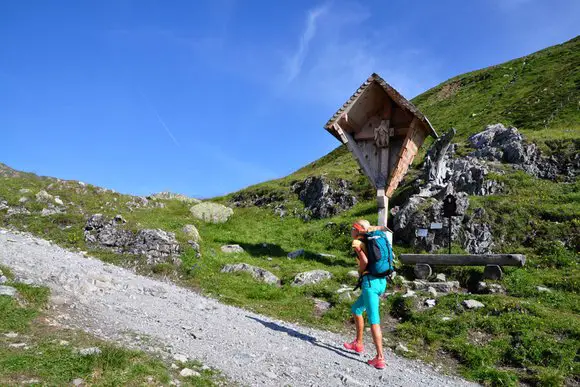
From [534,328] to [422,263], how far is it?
18.0 feet

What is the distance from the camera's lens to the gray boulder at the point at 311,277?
13.5 meters

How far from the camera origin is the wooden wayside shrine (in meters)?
15.0

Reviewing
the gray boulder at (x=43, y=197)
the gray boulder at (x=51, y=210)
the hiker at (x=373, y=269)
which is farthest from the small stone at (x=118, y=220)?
the hiker at (x=373, y=269)

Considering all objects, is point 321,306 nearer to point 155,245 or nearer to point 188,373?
point 188,373

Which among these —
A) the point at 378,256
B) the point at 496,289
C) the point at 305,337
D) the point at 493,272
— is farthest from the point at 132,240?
the point at 493,272

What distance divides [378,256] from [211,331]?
12.1 ft

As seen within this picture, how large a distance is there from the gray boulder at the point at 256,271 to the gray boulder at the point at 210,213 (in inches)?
450

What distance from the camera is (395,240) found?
1855 centimetres

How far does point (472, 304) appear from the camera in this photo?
1071 centimetres

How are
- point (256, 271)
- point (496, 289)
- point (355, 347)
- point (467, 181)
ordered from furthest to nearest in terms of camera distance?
point (467, 181) < point (256, 271) < point (496, 289) < point (355, 347)

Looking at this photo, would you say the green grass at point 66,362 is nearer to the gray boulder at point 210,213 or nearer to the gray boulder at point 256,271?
the gray boulder at point 256,271

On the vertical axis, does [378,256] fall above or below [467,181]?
below

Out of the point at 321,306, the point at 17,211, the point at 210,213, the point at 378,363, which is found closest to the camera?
the point at 378,363

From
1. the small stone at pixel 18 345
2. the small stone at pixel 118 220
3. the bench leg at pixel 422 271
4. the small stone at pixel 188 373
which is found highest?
the small stone at pixel 118 220
